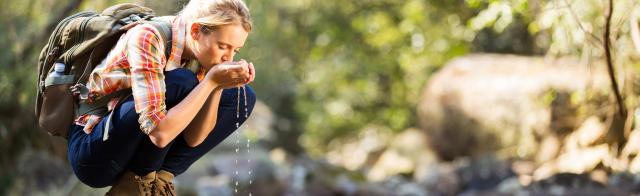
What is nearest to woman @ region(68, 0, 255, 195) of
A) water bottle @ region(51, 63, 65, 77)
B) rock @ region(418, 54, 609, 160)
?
water bottle @ region(51, 63, 65, 77)

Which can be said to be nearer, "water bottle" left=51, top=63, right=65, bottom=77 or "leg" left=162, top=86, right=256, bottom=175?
"water bottle" left=51, top=63, right=65, bottom=77

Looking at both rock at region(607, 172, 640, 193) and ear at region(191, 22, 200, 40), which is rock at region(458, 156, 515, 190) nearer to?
rock at region(607, 172, 640, 193)

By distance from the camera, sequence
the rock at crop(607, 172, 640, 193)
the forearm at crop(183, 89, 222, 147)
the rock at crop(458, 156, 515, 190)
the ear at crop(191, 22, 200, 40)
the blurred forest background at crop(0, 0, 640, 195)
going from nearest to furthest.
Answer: the ear at crop(191, 22, 200, 40) < the forearm at crop(183, 89, 222, 147) < the rock at crop(607, 172, 640, 193) < the blurred forest background at crop(0, 0, 640, 195) < the rock at crop(458, 156, 515, 190)

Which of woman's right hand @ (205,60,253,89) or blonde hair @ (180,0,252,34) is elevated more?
blonde hair @ (180,0,252,34)

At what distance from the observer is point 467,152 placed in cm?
1091

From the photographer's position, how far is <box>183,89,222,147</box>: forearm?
2.93 meters

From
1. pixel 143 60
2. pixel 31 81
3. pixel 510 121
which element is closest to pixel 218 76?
pixel 143 60

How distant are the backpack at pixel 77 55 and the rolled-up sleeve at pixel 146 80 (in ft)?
0.30

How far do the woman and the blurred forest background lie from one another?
5.32ft

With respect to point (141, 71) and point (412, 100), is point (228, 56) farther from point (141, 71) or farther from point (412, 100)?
point (412, 100)

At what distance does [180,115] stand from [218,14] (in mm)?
309

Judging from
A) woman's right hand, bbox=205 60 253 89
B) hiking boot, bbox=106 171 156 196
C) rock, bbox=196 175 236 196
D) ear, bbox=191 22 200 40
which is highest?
ear, bbox=191 22 200 40

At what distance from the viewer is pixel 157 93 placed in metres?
2.69

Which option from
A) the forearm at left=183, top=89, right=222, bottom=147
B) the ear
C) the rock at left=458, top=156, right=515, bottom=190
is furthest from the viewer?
the rock at left=458, top=156, right=515, bottom=190
